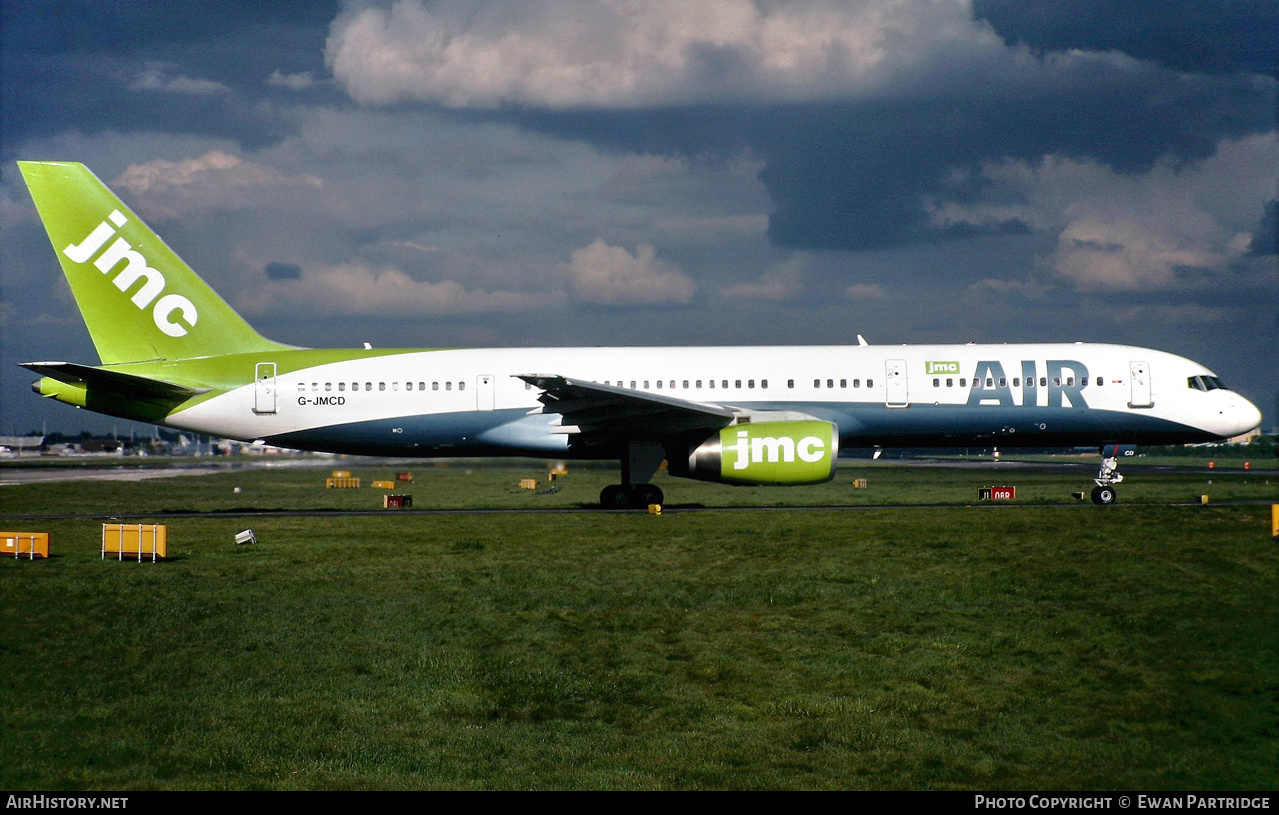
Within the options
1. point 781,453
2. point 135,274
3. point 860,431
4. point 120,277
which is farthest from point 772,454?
point 120,277

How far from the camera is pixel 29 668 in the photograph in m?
10.3

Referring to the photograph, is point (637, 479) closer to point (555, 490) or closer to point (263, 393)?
point (555, 490)

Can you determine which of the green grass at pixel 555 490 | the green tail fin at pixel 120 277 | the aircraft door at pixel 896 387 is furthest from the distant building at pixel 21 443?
the aircraft door at pixel 896 387

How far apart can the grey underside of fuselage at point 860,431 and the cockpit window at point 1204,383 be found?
1181mm

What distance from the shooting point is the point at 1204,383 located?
27.6 meters

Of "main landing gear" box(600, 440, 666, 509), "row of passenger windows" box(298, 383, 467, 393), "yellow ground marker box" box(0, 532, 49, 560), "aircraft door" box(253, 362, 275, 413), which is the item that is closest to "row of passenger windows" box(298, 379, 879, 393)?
"row of passenger windows" box(298, 383, 467, 393)

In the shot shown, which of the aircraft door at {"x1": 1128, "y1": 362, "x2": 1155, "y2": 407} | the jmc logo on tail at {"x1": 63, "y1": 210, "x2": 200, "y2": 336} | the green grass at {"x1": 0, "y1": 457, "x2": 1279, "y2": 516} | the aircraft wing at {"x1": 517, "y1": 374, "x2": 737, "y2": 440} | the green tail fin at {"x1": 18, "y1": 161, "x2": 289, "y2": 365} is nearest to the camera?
the aircraft wing at {"x1": 517, "y1": 374, "x2": 737, "y2": 440}

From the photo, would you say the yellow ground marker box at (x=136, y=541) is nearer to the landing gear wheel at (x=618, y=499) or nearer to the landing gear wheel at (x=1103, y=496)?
the landing gear wheel at (x=618, y=499)

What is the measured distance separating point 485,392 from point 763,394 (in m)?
7.54

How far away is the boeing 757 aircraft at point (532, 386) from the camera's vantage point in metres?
26.7

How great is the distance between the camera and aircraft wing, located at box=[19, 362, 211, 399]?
24.4 meters

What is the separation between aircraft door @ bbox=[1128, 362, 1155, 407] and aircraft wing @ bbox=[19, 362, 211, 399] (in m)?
25.1

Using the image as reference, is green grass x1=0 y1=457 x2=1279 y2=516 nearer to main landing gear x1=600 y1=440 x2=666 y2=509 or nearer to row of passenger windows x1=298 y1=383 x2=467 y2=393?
main landing gear x1=600 y1=440 x2=666 y2=509

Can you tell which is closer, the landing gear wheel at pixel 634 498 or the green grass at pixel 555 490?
the landing gear wheel at pixel 634 498
